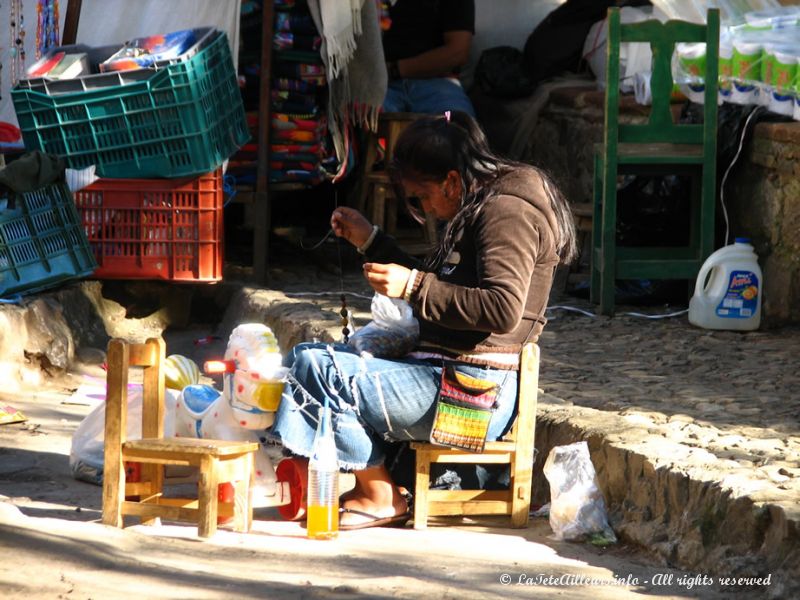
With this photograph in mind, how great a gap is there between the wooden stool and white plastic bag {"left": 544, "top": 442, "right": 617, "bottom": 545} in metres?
3.64

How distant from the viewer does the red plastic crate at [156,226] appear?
6.45 m

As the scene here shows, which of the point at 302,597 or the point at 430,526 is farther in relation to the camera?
the point at 430,526

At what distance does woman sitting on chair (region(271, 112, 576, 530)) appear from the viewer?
3.45 metres

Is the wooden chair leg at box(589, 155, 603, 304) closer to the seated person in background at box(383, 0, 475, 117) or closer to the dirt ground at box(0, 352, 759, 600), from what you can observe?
the seated person in background at box(383, 0, 475, 117)

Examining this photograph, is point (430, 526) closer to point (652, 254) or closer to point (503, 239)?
point (503, 239)

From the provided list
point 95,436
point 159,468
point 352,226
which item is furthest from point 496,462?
point 95,436

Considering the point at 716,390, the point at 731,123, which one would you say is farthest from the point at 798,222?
the point at 716,390

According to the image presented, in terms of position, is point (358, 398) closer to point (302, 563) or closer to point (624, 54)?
point (302, 563)

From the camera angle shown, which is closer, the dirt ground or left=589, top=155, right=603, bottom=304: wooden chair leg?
the dirt ground

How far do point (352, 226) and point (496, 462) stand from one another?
84 centimetres

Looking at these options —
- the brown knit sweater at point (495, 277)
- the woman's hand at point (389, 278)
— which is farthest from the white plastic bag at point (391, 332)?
the woman's hand at point (389, 278)

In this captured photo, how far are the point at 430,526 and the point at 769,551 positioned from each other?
1122mm

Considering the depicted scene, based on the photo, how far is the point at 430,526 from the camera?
3898mm

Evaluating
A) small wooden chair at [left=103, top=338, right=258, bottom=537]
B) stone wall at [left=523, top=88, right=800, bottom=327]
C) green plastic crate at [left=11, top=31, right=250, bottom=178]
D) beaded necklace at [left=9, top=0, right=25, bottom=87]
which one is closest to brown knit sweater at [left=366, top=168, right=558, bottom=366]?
small wooden chair at [left=103, top=338, right=258, bottom=537]
